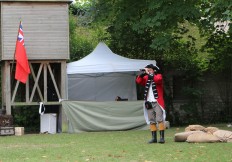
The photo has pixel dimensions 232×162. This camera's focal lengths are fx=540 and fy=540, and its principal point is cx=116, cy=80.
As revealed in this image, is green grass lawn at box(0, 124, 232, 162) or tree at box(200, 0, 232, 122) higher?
tree at box(200, 0, 232, 122)

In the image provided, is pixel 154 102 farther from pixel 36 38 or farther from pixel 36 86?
pixel 36 38

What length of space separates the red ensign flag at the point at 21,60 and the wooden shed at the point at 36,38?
49cm

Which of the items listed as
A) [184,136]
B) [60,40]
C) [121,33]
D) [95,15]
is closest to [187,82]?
[121,33]

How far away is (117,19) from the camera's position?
20141 mm

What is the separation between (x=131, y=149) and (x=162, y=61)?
464 inches

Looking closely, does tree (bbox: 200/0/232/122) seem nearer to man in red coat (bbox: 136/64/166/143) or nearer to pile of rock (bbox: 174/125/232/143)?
man in red coat (bbox: 136/64/166/143)

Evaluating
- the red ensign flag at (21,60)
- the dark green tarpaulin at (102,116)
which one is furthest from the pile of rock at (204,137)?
the red ensign flag at (21,60)

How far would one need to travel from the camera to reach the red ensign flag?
1762cm

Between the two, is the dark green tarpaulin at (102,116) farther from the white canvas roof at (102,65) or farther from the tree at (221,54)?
the tree at (221,54)

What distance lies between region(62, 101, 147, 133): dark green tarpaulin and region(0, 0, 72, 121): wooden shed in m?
1.15

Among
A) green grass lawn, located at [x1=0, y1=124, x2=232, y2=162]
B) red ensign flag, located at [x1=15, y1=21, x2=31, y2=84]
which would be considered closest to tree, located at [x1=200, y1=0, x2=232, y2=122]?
red ensign flag, located at [x1=15, y1=21, x2=31, y2=84]

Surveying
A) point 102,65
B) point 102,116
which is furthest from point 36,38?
point 102,116

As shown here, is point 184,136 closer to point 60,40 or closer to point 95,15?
point 60,40

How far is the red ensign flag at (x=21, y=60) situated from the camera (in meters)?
17.6
